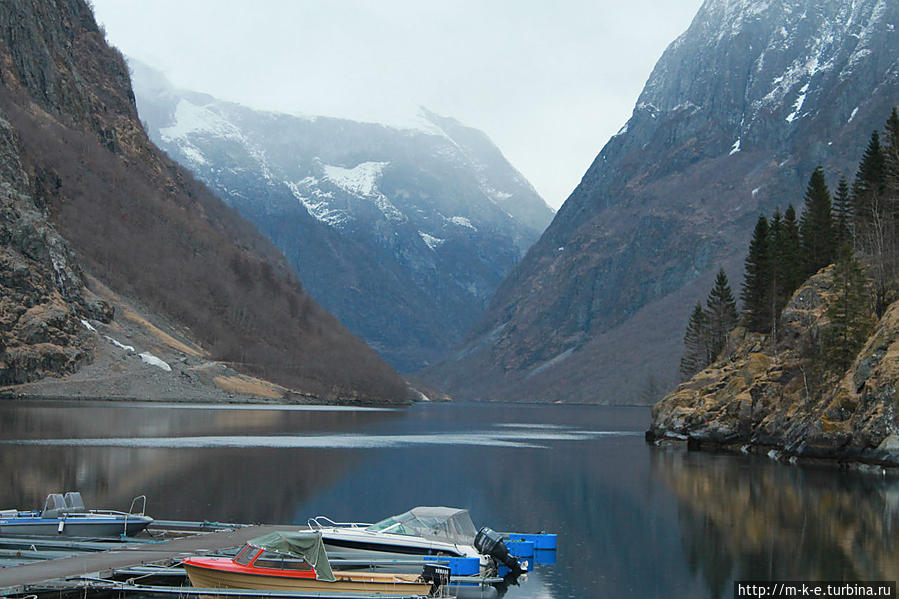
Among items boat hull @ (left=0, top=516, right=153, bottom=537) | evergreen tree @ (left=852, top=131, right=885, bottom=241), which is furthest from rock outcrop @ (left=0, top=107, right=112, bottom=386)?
evergreen tree @ (left=852, top=131, right=885, bottom=241)

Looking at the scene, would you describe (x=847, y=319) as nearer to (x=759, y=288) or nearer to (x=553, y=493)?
(x=759, y=288)

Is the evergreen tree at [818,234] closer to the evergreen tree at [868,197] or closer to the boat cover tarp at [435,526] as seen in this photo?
Result: the evergreen tree at [868,197]

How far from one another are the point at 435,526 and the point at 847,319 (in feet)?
191

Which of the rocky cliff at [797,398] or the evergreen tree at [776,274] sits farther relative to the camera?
the evergreen tree at [776,274]

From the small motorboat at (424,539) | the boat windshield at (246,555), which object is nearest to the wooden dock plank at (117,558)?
the boat windshield at (246,555)

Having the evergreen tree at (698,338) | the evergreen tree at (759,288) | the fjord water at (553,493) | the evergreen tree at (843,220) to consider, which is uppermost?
the evergreen tree at (843,220)

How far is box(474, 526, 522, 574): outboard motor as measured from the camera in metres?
34.6

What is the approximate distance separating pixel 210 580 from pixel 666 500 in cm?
3335

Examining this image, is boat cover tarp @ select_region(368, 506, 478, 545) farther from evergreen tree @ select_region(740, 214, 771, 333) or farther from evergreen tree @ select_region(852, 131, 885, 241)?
evergreen tree @ select_region(740, 214, 771, 333)

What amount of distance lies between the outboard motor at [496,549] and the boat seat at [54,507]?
16929 millimetres

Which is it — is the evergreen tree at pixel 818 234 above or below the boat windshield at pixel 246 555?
above

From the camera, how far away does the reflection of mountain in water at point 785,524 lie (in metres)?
36.7

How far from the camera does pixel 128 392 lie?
153625 millimetres

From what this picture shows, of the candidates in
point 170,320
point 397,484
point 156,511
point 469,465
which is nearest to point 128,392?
point 170,320
